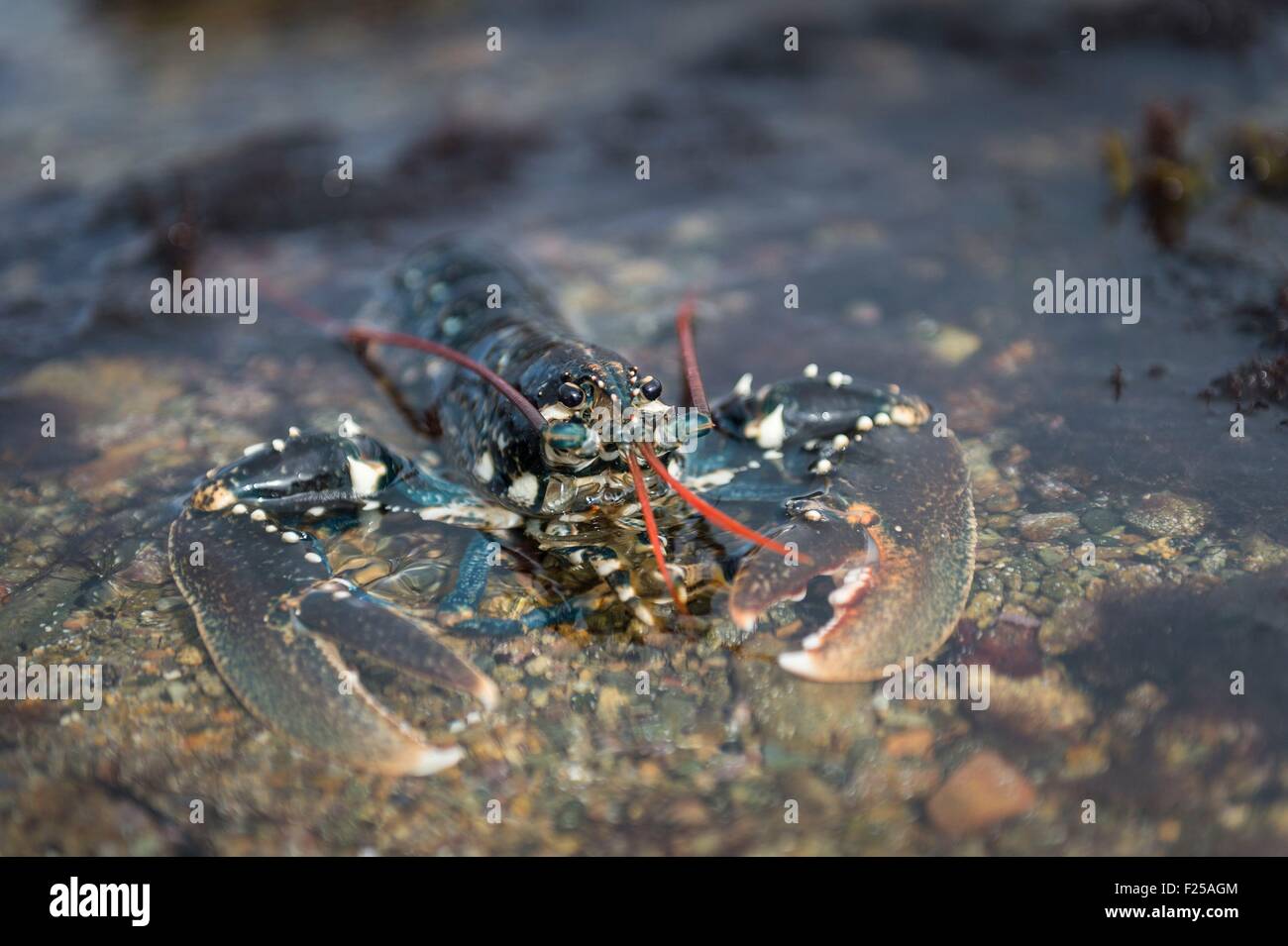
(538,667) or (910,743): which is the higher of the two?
(538,667)

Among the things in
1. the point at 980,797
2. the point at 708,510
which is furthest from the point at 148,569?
the point at 980,797

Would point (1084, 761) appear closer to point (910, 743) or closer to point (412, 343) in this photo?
point (910, 743)

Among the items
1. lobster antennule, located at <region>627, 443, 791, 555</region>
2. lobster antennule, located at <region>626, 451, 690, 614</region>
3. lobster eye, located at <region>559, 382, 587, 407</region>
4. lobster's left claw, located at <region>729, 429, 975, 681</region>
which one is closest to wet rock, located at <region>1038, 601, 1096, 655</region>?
lobster's left claw, located at <region>729, 429, 975, 681</region>

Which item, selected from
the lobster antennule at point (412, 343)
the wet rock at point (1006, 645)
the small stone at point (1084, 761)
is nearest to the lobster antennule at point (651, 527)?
the lobster antennule at point (412, 343)

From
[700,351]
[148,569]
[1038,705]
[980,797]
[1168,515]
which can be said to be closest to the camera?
[980,797]

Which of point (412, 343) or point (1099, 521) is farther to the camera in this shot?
point (412, 343)

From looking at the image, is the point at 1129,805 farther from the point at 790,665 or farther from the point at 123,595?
the point at 123,595

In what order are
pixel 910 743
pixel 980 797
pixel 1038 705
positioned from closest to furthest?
pixel 980 797
pixel 910 743
pixel 1038 705
